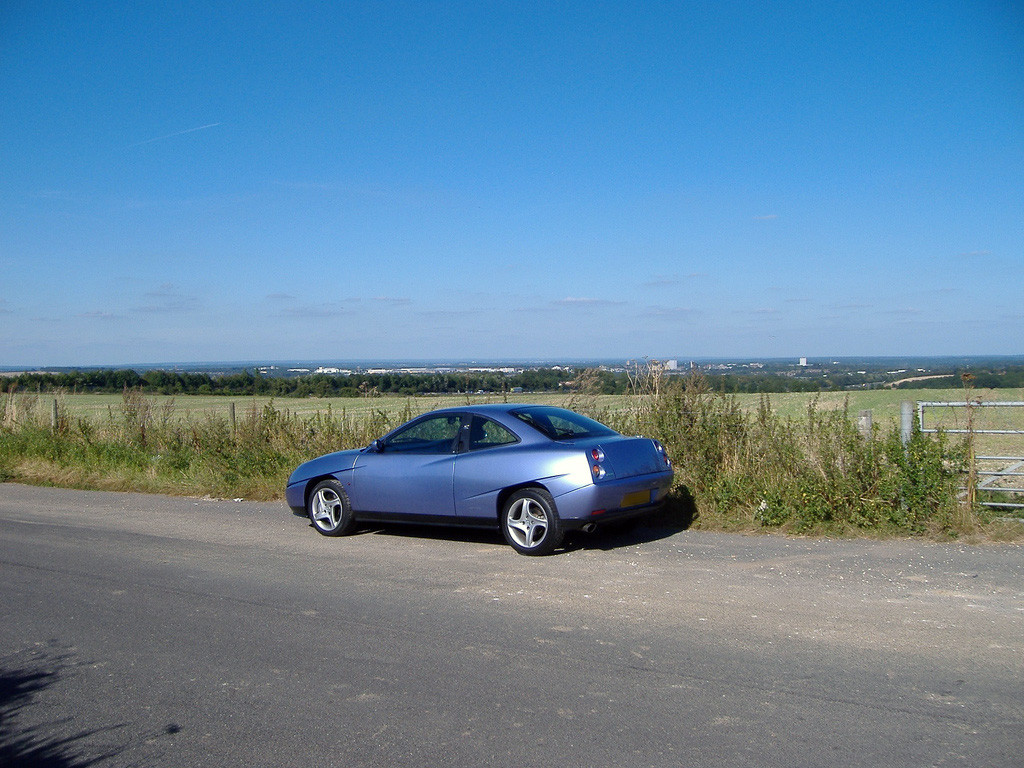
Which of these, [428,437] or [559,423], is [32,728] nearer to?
[428,437]

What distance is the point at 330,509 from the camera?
1027 centimetres

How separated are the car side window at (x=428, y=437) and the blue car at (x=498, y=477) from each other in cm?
1

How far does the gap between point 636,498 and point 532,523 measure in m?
1.09

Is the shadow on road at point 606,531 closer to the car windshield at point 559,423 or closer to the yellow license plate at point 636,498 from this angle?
the yellow license plate at point 636,498

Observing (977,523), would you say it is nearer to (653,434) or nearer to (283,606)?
(653,434)

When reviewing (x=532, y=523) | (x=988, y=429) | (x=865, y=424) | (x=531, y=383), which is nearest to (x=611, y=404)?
(x=865, y=424)

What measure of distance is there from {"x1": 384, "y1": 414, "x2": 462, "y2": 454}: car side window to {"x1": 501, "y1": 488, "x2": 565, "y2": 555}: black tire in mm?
1077

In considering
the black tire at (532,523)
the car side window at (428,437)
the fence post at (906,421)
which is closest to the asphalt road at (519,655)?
the black tire at (532,523)

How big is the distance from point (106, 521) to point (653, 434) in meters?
7.50

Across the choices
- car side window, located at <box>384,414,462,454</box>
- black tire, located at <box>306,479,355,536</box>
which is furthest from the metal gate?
black tire, located at <box>306,479,355,536</box>

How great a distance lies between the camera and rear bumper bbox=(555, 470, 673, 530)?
8445 millimetres

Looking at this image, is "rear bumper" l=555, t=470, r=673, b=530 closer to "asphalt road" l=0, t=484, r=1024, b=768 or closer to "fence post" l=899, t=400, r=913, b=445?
"asphalt road" l=0, t=484, r=1024, b=768

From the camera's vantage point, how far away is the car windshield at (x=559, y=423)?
9.23 meters

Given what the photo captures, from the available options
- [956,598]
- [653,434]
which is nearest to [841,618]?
[956,598]
